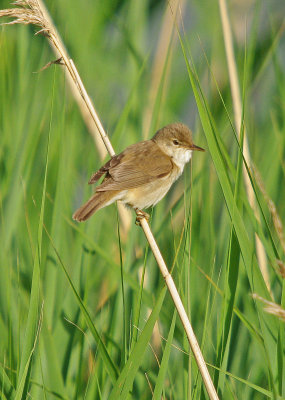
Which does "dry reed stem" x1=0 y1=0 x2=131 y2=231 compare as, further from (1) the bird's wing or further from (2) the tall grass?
(1) the bird's wing

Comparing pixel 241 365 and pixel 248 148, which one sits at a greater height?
pixel 248 148

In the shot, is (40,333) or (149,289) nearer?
(40,333)

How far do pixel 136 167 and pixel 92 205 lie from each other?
28.7 inches

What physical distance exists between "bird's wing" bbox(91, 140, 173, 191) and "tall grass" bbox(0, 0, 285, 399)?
0.08m

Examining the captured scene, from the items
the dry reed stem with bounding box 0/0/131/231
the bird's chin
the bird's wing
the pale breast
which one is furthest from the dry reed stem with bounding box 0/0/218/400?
the bird's chin

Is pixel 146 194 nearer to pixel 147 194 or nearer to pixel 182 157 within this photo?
pixel 147 194

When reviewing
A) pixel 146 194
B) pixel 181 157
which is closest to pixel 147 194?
pixel 146 194

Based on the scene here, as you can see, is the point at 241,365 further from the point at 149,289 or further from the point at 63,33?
the point at 63,33

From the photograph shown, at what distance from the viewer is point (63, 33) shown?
360 centimetres

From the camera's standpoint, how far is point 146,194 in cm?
363

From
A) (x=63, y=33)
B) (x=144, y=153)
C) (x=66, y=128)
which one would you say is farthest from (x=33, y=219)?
(x=63, y=33)

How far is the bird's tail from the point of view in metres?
2.91

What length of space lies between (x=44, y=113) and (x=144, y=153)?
678 millimetres

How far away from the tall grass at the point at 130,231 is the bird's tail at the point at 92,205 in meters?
0.05
